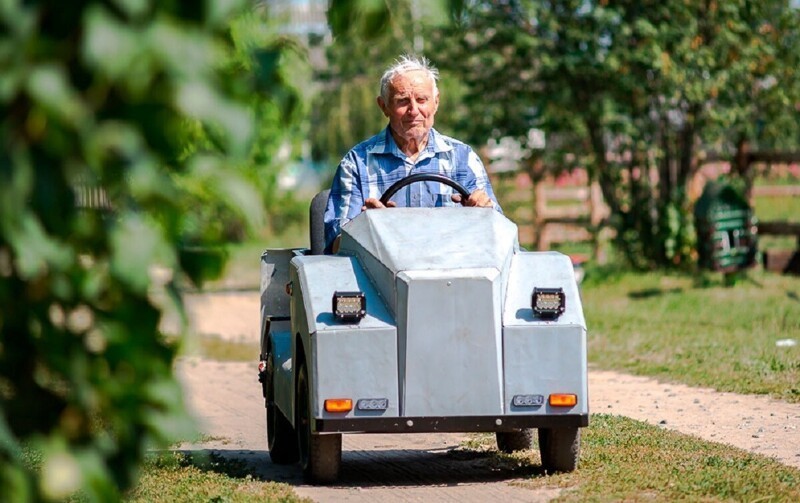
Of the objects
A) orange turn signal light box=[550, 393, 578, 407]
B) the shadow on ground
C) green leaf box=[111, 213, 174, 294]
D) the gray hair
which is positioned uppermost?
the gray hair

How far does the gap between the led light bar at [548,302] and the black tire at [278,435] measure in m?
1.71

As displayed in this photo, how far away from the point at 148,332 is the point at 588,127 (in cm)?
1553

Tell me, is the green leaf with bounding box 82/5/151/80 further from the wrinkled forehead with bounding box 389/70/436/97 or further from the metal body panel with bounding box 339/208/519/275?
the wrinkled forehead with bounding box 389/70/436/97

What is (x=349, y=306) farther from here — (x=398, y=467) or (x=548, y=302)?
(x=398, y=467)

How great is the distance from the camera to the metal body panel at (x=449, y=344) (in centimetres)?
621

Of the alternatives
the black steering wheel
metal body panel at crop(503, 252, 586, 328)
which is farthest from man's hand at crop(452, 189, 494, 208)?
metal body panel at crop(503, 252, 586, 328)

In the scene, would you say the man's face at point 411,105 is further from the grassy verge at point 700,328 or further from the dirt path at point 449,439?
the grassy verge at point 700,328

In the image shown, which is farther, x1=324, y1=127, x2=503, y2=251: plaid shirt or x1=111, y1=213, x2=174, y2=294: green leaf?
x1=324, y1=127, x2=503, y2=251: plaid shirt

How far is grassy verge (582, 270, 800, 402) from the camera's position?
10422 mm

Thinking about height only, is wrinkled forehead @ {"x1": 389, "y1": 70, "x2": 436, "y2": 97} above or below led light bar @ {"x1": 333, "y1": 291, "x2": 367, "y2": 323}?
above

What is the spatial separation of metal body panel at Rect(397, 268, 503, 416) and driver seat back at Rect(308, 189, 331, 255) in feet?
4.63

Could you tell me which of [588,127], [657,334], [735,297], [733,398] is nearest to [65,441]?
[733,398]

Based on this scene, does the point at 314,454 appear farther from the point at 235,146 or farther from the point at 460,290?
the point at 235,146

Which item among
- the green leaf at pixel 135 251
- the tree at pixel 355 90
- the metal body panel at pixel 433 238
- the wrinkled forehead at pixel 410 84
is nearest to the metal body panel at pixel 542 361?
the metal body panel at pixel 433 238
